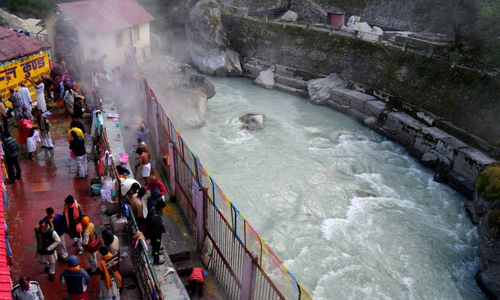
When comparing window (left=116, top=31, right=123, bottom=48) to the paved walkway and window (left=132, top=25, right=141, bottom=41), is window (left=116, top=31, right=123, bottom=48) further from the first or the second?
the paved walkway

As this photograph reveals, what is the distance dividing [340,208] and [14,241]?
10.5m

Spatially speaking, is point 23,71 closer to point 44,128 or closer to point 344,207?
point 44,128

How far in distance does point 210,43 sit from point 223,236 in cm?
2497

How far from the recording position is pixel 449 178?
59.2 ft

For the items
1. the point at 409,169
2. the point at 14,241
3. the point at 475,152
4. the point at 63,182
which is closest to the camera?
the point at 14,241

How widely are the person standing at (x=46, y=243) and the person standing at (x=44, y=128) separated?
4.98 metres

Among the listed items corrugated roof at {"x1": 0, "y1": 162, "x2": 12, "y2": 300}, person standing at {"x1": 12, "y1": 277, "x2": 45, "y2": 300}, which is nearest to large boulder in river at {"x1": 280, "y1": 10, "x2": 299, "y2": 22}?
person standing at {"x1": 12, "y1": 277, "x2": 45, "y2": 300}

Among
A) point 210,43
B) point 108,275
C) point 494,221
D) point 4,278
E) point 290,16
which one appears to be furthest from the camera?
point 290,16

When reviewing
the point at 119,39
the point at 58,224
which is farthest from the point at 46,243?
the point at 119,39

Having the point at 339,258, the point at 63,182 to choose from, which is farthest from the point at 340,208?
the point at 63,182

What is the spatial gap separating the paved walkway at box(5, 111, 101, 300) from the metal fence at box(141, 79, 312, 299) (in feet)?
7.21

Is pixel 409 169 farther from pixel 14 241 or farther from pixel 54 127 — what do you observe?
pixel 14 241

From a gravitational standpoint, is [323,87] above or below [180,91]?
below

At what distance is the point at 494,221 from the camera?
41.0 feet
